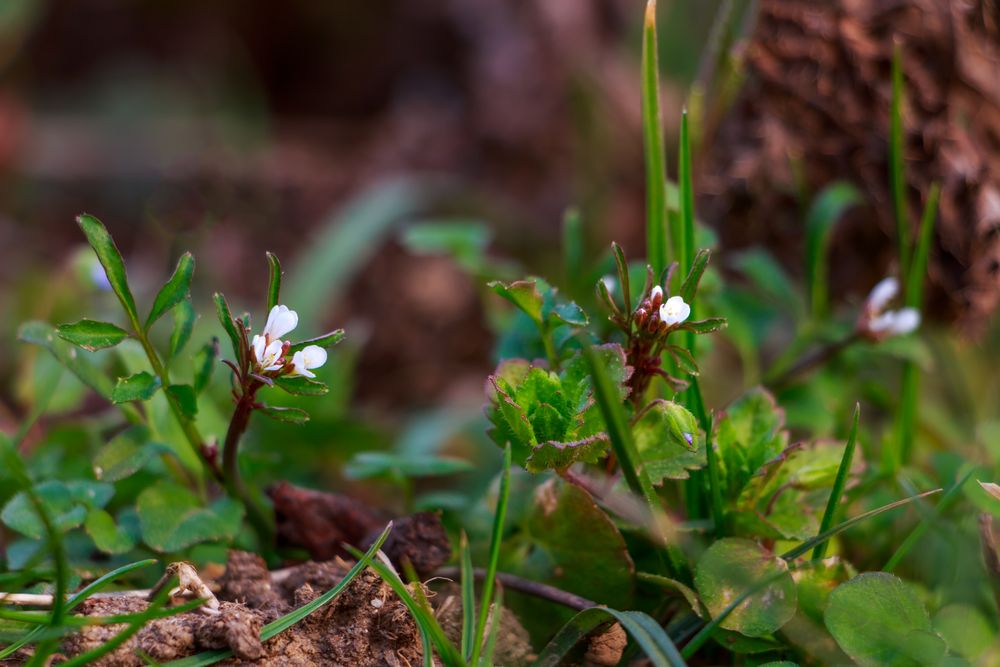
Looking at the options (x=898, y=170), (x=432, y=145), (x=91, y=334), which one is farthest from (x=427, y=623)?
(x=432, y=145)

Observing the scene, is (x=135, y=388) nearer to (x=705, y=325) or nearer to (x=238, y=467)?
(x=238, y=467)

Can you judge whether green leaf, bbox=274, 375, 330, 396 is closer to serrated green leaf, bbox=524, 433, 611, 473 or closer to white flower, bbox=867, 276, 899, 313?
serrated green leaf, bbox=524, 433, 611, 473

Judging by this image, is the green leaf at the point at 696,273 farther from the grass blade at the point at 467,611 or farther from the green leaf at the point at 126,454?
the green leaf at the point at 126,454

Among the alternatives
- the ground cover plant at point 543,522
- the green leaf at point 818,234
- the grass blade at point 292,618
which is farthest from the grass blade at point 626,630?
the green leaf at point 818,234

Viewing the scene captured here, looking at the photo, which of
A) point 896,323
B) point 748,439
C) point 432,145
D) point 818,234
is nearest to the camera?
point 748,439

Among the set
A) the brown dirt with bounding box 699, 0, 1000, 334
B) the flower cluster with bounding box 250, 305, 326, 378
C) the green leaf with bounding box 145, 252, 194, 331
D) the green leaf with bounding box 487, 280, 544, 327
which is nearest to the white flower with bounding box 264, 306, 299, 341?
the flower cluster with bounding box 250, 305, 326, 378

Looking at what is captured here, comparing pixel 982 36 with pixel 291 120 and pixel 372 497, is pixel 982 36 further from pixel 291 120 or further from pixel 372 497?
pixel 291 120
